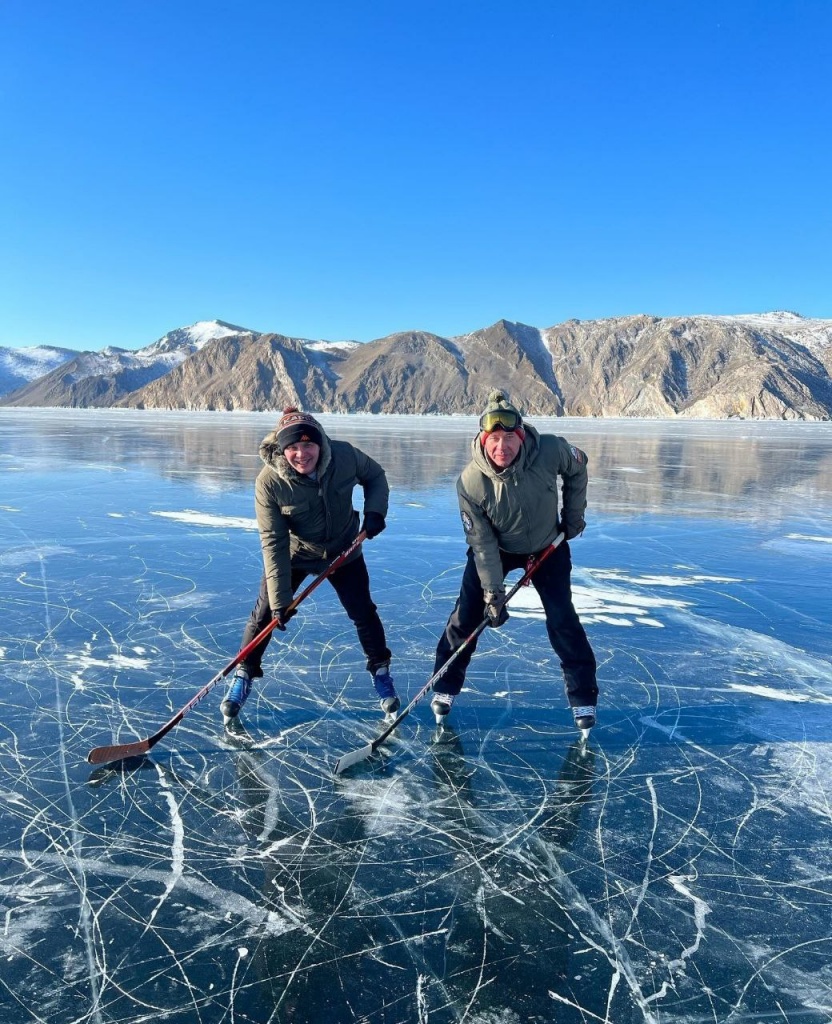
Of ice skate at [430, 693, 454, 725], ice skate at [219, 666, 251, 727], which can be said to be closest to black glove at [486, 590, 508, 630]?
ice skate at [430, 693, 454, 725]

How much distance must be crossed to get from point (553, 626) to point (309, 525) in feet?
5.14

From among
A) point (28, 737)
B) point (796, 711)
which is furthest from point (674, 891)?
point (28, 737)

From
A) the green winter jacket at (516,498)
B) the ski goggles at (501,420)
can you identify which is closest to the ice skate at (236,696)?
the green winter jacket at (516,498)

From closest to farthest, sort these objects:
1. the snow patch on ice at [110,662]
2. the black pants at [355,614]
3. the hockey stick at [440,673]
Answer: the hockey stick at [440,673] < the black pants at [355,614] < the snow patch on ice at [110,662]

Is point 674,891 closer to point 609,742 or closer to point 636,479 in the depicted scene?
point 609,742

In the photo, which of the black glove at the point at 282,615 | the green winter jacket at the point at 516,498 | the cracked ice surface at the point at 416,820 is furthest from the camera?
the black glove at the point at 282,615

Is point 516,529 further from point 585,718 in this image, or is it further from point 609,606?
point 609,606

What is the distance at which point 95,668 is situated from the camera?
464 cm

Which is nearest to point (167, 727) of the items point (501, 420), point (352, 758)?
point (352, 758)

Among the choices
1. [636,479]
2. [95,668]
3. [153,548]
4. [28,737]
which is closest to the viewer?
[28,737]

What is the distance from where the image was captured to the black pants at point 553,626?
12.8 ft

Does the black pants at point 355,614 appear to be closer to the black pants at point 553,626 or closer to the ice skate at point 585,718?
the black pants at point 553,626

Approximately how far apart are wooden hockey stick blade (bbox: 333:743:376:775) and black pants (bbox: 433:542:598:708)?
0.64m

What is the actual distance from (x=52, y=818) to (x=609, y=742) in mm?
2841
